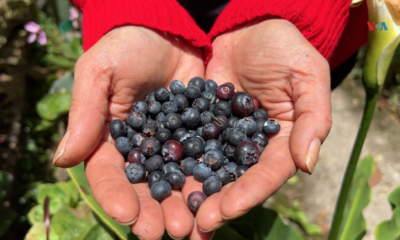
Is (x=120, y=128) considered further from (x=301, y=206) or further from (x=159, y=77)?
(x=301, y=206)

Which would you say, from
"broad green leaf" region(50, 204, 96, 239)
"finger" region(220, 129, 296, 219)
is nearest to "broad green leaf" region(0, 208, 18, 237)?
"broad green leaf" region(50, 204, 96, 239)

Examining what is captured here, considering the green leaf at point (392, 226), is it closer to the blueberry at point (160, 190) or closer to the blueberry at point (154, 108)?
the blueberry at point (160, 190)

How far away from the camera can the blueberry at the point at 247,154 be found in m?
1.40

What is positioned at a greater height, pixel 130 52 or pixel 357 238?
pixel 130 52

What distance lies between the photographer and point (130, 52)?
1.62m

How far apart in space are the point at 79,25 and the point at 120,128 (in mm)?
1732

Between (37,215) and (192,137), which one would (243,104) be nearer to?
(192,137)

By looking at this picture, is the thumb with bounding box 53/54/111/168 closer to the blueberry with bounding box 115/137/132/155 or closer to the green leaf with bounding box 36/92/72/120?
the blueberry with bounding box 115/137/132/155

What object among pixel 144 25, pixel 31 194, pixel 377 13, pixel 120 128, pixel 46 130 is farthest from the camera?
pixel 46 130

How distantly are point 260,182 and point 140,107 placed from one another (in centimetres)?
76

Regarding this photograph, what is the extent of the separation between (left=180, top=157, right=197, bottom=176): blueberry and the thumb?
0.40m

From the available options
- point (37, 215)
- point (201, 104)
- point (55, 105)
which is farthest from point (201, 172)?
point (55, 105)

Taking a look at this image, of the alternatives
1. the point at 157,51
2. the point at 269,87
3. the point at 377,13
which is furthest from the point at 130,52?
the point at 377,13

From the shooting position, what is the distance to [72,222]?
5.46 feet
